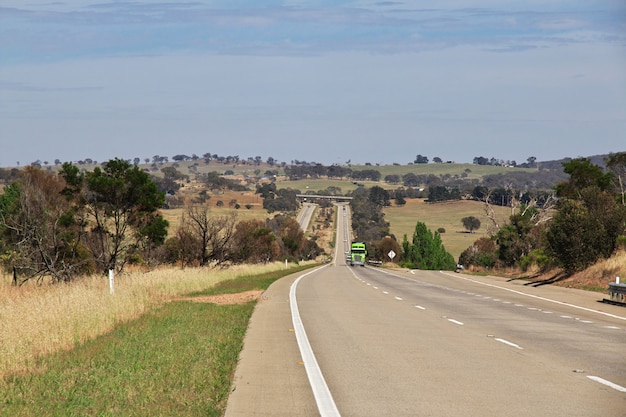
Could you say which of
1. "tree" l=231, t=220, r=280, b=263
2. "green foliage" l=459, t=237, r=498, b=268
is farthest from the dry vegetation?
"green foliage" l=459, t=237, r=498, b=268

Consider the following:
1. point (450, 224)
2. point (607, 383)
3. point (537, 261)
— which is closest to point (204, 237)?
point (537, 261)

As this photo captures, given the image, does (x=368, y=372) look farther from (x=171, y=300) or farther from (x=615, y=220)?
(x=615, y=220)

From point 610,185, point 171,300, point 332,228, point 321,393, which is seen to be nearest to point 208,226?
point 610,185

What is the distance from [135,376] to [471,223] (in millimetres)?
171277

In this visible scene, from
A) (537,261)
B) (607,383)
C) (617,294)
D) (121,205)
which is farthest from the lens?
(537,261)

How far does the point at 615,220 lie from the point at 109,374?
106 ft

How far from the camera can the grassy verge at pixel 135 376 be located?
9414 millimetres

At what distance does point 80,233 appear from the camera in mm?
40906

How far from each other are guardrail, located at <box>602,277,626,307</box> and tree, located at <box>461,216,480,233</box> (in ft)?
498

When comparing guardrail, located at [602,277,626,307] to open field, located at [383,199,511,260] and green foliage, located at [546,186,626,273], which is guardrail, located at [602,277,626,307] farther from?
open field, located at [383,199,511,260]

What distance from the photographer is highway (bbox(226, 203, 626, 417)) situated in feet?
31.5

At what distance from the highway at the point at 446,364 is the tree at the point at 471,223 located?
156 m

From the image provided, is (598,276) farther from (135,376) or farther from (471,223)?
(471,223)

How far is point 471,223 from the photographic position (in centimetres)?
17900
